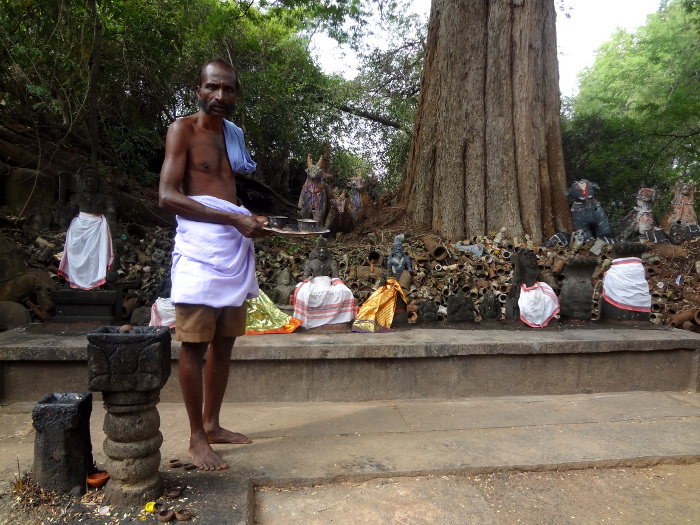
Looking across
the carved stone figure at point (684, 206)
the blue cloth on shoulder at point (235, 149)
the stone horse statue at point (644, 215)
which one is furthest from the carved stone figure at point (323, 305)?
the carved stone figure at point (684, 206)

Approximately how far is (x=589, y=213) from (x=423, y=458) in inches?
251

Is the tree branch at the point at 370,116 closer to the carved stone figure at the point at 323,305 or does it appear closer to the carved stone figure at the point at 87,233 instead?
the carved stone figure at the point at 87,233

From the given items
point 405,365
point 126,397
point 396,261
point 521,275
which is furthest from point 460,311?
point 126,397

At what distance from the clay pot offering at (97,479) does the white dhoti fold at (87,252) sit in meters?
3.00

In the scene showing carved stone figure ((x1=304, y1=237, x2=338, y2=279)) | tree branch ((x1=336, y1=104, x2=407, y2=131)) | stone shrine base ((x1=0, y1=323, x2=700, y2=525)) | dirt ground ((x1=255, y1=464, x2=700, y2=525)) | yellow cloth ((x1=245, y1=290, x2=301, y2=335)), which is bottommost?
dirt ground ((x1=255, y1=464, x2=700, y2=525))

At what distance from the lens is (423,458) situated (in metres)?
2.69

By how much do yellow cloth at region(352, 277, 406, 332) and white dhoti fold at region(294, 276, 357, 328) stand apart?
0.10 metres

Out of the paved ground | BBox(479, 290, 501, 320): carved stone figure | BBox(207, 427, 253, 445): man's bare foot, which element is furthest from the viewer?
BBox(479, 290, 501, 320): carved stone figure

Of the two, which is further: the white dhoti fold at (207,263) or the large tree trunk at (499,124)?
the large tree trunk at (499,124)

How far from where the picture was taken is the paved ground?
2217 mm

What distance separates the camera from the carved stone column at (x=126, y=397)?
200cm

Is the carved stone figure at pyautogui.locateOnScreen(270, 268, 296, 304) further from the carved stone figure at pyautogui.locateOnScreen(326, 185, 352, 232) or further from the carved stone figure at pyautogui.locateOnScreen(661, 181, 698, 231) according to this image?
the carved stone figure at pyautogui.locateOnScreen(661, 181, 698, 231)

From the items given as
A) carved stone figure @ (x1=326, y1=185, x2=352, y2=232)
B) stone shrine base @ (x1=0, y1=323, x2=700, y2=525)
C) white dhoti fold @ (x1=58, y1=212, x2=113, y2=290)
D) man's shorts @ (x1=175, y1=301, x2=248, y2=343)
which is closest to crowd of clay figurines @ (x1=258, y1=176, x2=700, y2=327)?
stone shrine base @ (x1=0, y1=323, x2=700, y2=525)

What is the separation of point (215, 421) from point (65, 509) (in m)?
0.86
